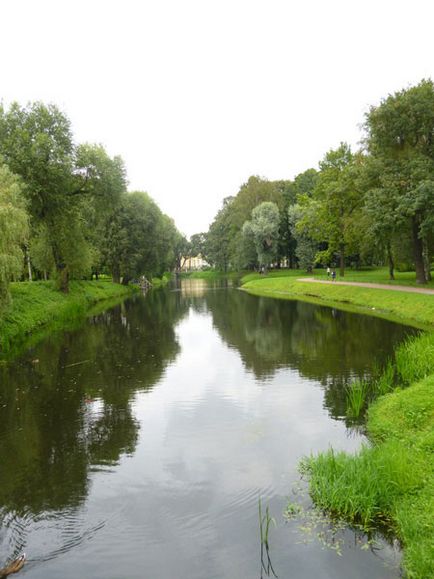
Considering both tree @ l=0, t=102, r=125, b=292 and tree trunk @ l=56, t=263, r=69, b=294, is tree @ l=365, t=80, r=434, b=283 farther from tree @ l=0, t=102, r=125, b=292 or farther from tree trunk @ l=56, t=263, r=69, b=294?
tree trunk @ l=56, t=263, r=69, b=294

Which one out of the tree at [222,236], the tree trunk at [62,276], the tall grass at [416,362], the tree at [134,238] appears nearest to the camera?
the tall grass at [416,362]

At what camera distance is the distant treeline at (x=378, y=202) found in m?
33.5

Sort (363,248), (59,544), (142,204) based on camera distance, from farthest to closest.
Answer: (142,204)
(363,248)
(59,544)

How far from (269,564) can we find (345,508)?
1584mm

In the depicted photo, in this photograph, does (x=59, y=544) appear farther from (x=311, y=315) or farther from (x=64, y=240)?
(x=64, y=240)

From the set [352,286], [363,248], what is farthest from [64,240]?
[363,248]

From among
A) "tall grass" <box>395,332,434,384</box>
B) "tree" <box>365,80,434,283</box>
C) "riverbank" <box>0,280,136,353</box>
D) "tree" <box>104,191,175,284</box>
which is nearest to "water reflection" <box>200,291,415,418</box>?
"tall grass" <box>395,332,434,384</box>

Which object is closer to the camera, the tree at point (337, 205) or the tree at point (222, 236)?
the tree at point (337, 205)

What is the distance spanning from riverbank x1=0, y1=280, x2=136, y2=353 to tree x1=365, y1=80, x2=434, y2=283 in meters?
25.8

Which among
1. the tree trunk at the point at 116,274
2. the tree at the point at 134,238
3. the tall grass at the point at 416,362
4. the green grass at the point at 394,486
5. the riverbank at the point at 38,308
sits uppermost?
the tree at the point at 134,238

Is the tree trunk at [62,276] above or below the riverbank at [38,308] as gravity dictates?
above

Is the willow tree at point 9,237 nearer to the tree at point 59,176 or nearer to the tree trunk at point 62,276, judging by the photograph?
the tree at point 59,176

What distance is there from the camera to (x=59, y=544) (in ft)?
22.8

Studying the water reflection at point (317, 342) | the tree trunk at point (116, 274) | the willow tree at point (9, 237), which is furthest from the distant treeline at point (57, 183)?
the tree trunk at point (116, 274)
